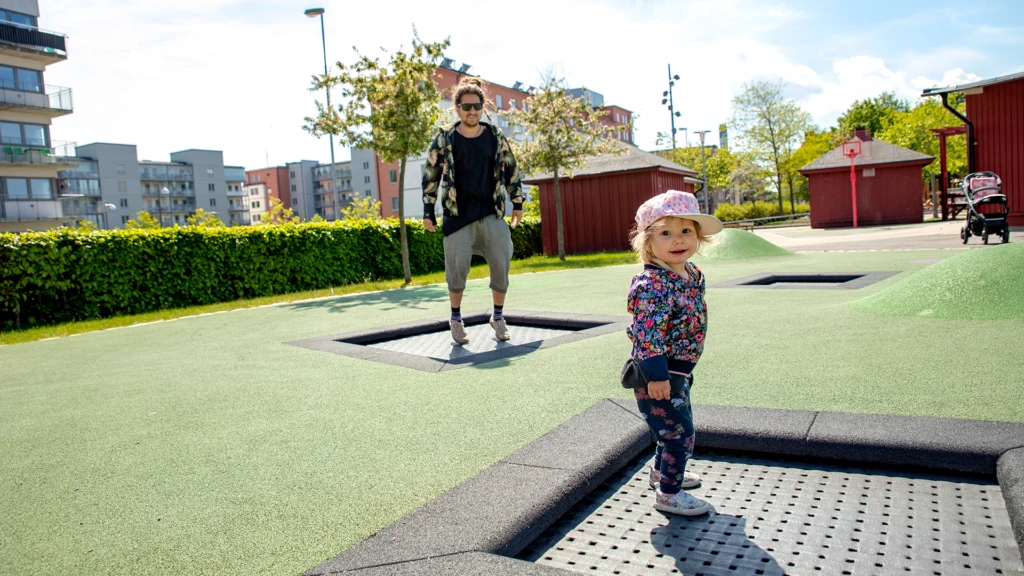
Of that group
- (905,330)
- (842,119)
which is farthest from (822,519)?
(842,119)

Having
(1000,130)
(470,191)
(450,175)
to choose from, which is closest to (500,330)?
(470,191)

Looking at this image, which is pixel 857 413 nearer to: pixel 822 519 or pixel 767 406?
pixel 767 406

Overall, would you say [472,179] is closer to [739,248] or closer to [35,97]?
[739,248]

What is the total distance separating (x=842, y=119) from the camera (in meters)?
71.9

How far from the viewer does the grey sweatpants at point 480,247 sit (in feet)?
17.8

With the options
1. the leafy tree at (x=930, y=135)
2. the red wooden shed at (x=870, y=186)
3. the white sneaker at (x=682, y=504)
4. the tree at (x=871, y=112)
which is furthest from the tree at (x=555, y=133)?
the tree at (x=871, y=112)

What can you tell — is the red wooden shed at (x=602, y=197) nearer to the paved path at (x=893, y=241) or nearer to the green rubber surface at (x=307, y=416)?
the paved path at (x=893, y=241)

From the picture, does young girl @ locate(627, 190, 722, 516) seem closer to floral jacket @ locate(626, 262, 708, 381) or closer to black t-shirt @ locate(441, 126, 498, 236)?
floral jacket @ locate(626, 262, 708, 381)

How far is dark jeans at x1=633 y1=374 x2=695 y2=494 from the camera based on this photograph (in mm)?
2244

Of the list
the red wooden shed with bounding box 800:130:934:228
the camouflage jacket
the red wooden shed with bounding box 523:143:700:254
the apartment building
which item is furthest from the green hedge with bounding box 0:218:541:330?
the apartment building

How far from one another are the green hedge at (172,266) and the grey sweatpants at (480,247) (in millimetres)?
8353

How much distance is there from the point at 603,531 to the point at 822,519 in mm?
698

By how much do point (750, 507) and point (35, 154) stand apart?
172 ft

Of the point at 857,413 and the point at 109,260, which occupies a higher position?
the point at 109,260
